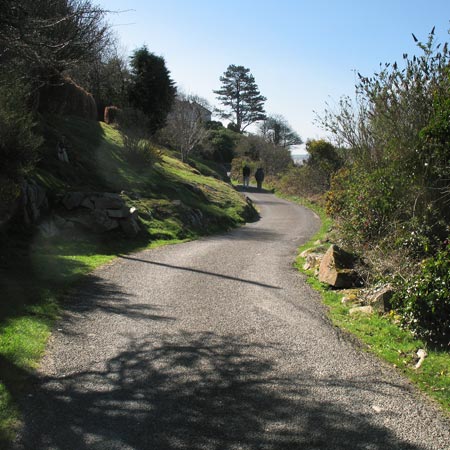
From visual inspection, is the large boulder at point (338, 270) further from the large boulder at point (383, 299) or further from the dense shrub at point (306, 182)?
the dense shrub at point (306, 182)

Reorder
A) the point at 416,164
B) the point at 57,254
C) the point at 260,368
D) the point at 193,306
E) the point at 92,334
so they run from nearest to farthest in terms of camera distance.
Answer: the point at 260,368 < the point at 92,334 < the point at 193,306 < the point at 416,164 < the point at 57,254

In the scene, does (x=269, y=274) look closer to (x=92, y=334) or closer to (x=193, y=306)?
(x=193, y=306)

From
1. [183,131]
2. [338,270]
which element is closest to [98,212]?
[338,270]

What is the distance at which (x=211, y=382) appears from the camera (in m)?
5.38

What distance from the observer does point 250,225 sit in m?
23.9

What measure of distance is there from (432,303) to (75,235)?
32.8 feet

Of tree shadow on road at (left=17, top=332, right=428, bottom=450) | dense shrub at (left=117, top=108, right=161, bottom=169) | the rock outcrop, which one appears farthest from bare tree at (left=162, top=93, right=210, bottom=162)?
tree shadow on road at (left=17, top=332, right=428, bottom=450)

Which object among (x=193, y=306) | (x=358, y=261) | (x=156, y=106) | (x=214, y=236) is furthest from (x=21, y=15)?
(x=156, y=106)

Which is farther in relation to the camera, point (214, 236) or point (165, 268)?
point (214, 236)

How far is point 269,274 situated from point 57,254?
5.45 metres

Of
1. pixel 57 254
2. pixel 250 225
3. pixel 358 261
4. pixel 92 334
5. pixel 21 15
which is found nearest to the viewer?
pixel 21 15

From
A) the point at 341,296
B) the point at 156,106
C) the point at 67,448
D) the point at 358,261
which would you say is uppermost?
the point at 156,106

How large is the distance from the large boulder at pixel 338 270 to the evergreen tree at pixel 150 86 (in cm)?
2201

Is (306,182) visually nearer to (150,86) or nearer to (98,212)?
(150,86)
